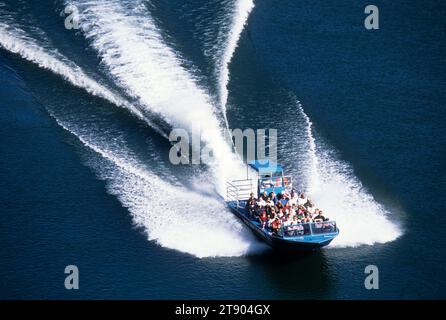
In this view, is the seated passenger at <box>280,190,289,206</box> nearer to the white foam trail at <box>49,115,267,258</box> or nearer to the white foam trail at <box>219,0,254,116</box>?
the white foam trail at <box>49,115,267,258</box>

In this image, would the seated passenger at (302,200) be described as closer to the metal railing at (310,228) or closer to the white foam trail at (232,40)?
the metal railing at (310,228)

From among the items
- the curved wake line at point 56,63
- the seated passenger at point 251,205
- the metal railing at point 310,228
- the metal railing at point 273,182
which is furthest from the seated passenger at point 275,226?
the curved wake line at point 56,63

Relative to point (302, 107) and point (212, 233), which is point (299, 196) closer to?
point (212, 233)

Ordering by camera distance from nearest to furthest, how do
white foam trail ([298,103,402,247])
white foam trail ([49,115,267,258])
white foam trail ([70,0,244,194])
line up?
white foam trail ([49,115,267,258]) < white foam trail ([298,103,402,247]) < white foam trail ([70,0,244,194])

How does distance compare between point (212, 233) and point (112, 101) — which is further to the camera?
point (112, 101)

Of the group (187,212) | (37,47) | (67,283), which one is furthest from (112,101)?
(67,283)

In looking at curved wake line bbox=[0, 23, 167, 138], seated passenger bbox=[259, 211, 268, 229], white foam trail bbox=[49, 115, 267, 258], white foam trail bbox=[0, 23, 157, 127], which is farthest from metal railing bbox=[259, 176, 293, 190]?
white foam trail bbox=[0, 23, 157, 127]

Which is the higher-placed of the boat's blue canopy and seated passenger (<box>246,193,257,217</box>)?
the boat's blue canopy
